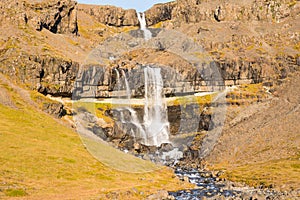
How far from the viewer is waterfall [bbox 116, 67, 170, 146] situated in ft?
425

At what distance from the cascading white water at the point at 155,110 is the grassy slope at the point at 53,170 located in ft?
116

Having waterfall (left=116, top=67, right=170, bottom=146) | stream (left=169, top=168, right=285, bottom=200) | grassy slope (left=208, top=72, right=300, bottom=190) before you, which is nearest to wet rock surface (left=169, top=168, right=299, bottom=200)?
stream (left=169, top=168, right=285, bottom=200)

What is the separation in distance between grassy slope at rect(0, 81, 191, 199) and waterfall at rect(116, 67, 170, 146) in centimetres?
3106

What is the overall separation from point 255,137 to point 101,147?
39833 mm

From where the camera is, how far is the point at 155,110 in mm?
148375

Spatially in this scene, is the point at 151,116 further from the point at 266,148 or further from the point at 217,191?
the point at 217,191

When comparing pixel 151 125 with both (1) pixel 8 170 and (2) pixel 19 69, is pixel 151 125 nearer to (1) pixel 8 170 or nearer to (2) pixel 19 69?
(2) pixel 19 69

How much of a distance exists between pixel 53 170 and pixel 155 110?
80853 mm

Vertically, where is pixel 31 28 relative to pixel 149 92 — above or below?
above

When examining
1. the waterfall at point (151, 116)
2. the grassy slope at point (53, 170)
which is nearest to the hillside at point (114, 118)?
the grassy slope at point (53, 170)

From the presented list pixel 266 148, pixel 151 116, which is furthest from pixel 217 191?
pixel 151 116

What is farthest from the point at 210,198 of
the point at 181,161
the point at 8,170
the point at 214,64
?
the point at 214,64

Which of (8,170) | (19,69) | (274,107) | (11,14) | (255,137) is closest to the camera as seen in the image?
(8,170)

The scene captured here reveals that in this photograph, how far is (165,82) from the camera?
162000mm
